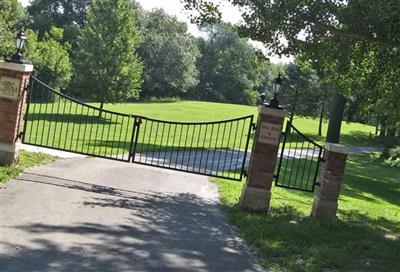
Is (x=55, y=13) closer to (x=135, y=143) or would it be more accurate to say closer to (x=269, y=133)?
(x=135, y=143)

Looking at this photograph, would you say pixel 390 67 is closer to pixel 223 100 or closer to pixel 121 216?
pixel 121 216

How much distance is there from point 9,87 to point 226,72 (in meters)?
74.9

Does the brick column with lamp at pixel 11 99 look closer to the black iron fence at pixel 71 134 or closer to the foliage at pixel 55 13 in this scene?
the black iron fence at pixel 71 134

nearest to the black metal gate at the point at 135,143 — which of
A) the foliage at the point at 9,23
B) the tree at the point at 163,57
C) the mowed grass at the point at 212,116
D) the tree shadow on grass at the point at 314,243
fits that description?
the tree shadow on grass at the point at 314,243

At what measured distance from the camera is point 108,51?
32844mm

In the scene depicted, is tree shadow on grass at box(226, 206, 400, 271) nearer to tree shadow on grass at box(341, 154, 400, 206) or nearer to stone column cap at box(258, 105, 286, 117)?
stone column cap at box(258, 105, 286, 117)

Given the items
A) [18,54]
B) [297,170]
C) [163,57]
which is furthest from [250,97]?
[18,54]

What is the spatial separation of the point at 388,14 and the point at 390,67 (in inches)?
77.6

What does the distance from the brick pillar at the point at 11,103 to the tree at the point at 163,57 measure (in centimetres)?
5675

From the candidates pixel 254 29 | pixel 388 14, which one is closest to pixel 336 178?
pixel 388 14

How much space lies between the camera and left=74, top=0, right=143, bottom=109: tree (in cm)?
3284

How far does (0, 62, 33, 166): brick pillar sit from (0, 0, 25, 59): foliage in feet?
81.7

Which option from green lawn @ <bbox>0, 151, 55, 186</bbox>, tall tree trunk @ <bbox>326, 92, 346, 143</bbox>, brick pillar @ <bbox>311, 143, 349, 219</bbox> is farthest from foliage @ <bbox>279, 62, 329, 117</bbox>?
brick pillar @ <bbox>311, 143, 349, 219</bbox>

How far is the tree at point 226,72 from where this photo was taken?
8269cm
